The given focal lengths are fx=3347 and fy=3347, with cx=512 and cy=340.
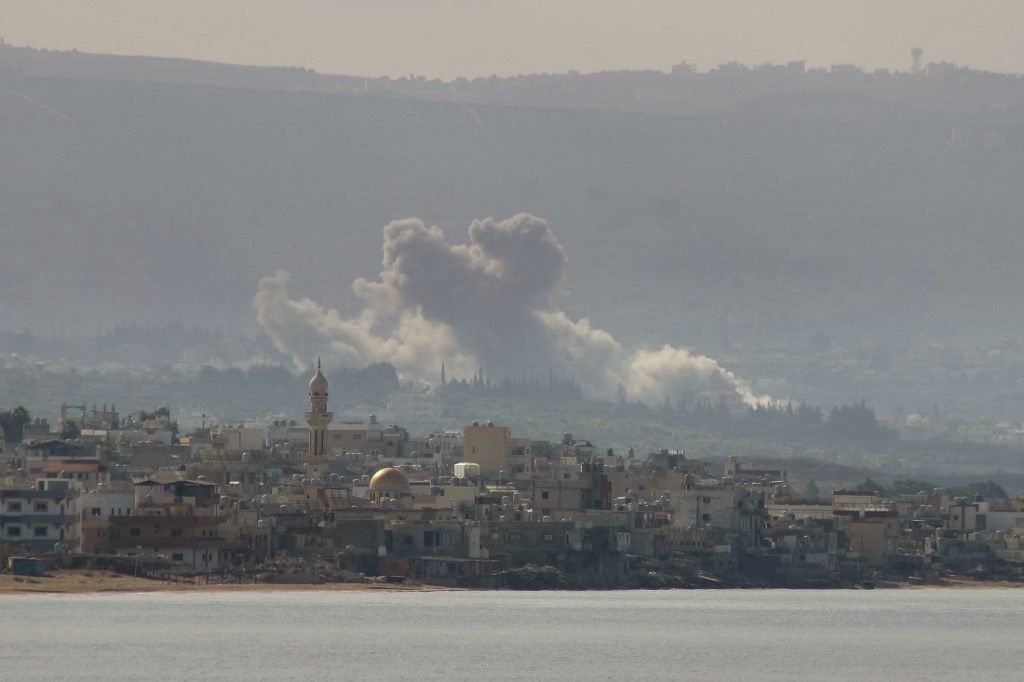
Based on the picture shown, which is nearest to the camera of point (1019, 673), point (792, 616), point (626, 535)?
point (1019, 673)

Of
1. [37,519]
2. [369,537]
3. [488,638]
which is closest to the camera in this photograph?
[488,638]

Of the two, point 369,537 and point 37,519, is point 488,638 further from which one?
point 369,537

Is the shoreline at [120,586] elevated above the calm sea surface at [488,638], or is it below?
above

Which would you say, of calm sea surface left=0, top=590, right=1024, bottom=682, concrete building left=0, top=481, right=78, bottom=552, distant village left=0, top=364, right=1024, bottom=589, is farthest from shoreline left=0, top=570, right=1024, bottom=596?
concrete building left=0, top=481, right=78, bottom=552

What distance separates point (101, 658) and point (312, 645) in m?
12.0

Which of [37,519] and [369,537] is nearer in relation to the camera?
[37,519]

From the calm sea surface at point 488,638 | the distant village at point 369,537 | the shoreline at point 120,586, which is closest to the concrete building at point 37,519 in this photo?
the distant village at point 369,537

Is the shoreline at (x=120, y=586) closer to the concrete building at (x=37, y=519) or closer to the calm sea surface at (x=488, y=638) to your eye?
the calm sea surface at (x=488, y=638)

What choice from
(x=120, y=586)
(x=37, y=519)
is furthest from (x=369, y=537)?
(x=120, y=586)

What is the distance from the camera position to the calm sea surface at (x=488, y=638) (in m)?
115

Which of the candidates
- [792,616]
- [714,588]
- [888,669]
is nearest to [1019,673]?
[888,669]

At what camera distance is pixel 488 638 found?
5162 inches

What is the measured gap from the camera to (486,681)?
11038 cm

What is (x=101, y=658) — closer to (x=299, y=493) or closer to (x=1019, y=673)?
(x=1019, y=673)
